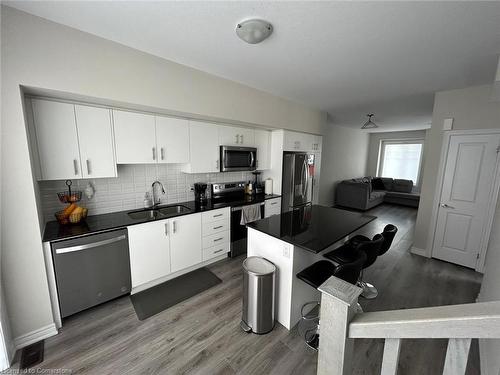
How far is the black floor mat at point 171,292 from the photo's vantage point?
2230 millimetres

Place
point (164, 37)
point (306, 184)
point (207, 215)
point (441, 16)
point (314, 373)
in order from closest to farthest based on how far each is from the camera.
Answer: point (441, 16)
point (314, 373)
point (164, 37)
point (207, 215)
point (306, 184)

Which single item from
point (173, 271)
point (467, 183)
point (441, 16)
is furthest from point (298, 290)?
point (467, 183)

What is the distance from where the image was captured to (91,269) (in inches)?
80.4

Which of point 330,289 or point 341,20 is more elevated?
point 341,20

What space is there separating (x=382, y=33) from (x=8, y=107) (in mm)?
2976

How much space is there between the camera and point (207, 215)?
2914mm

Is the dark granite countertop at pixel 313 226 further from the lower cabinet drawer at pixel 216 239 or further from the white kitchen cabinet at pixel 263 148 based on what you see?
the white kitchen cabinet at pixel 263 148

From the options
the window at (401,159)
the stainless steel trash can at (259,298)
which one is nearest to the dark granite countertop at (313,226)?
the stainless steel trash can at (259,298)

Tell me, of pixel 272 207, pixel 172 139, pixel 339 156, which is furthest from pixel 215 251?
pixel 339 156

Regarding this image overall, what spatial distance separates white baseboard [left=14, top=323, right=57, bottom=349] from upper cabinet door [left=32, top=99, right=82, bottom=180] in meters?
1.35

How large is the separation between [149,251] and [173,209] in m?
0.77

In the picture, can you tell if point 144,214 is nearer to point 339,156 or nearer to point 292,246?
point 292,246

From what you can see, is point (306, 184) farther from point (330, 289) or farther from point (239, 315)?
point (330, 289)

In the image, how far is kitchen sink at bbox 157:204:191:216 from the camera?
9.59 ft
